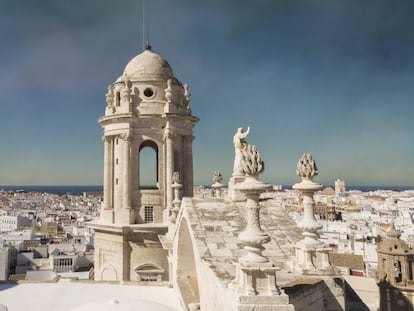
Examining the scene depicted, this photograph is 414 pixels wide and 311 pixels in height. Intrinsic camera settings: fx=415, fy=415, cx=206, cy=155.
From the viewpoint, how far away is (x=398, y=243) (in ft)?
82.5

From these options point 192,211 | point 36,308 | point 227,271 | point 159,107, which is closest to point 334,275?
point 227,271

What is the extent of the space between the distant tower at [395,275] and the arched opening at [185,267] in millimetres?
16187

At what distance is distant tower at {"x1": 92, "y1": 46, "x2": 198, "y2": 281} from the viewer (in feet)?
54.9

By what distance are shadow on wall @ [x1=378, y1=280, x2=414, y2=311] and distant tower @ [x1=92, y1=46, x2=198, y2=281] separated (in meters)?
14.1

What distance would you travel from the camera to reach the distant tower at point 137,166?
16734mm

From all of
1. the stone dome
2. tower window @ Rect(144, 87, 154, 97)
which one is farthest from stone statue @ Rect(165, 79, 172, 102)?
tower window @ Rect(144, 87, 154, 97)

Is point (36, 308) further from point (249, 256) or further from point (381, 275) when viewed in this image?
point (381, 275)

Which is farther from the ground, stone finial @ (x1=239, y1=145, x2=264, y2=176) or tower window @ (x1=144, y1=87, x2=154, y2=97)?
tower window @ (x1=144, y1=87, x2=154, y2=97)

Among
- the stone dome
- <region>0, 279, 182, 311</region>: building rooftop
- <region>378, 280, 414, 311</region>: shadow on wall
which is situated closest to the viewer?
<region>0, 279, 182, 311</region>: building rooftop

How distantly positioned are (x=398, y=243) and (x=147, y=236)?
16458 mm

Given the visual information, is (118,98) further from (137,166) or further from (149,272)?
(149,272)

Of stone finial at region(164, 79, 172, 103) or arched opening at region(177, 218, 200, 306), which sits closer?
arched opening at region(177, 218, 200, 306)

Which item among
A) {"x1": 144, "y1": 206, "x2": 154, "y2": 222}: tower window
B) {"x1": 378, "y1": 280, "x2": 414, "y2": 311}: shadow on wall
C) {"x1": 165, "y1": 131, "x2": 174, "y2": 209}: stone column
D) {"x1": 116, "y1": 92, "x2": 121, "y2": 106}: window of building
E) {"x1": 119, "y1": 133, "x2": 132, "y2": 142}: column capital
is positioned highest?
{"x1": 116, "y1": 92, "x2": 121, "y2": 106}: window of building

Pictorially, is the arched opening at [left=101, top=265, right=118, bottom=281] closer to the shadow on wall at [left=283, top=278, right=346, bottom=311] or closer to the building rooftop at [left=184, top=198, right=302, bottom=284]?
the building rooftop at [left=184, top=198, right=302, bottom=284]
